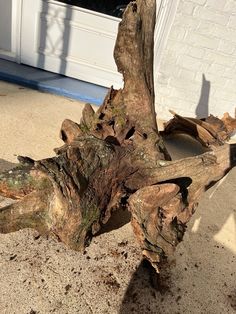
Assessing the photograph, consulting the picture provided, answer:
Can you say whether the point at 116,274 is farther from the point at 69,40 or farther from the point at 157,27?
the point at 69,40

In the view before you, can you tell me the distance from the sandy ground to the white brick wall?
69.5 inches

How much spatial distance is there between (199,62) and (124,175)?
2.34 m

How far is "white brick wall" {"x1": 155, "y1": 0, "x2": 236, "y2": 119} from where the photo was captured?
372cm

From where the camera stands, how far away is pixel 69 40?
14.5ft

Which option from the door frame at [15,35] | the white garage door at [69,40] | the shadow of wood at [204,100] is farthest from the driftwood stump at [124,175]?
the door frame at [15,35]

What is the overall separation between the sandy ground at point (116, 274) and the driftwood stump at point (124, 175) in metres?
0.25

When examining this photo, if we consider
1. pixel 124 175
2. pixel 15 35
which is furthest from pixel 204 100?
pixel 15 35

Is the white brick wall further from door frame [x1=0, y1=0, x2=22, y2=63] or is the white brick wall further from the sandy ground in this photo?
door frame [x1=0, y1=0, x2=22, y2=63]

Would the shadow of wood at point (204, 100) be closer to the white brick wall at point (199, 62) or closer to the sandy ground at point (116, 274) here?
the white brick wall at point (199, 62)

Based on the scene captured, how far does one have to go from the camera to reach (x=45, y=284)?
2105 mm

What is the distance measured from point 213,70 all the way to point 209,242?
218cm

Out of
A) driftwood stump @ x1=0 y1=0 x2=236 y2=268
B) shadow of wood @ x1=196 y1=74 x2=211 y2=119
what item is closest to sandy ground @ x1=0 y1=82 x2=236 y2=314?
driftwood stump @ x1=0 y1=0 x2=236 y2=268

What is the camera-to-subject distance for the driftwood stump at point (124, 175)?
1839 millimetres

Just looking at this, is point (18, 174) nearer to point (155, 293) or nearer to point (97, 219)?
point (97, 219)
